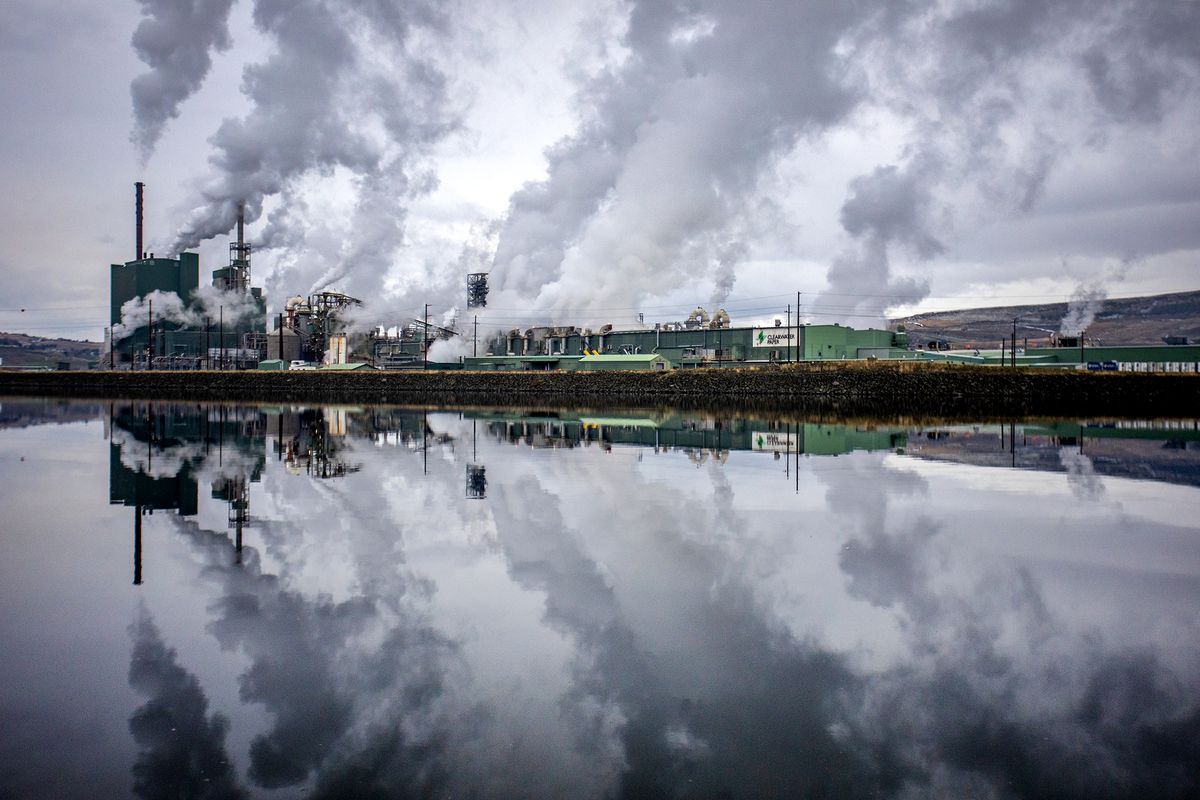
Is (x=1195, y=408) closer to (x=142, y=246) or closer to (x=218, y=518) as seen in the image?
(x=218, y=518)

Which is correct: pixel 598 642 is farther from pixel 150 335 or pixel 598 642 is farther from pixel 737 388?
pixel 150 335

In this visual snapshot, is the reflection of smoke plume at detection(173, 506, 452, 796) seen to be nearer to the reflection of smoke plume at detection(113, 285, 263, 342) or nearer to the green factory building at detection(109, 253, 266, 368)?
the green factory building at detection(109, 253, 266, 368)

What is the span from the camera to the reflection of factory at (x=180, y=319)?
87.3m

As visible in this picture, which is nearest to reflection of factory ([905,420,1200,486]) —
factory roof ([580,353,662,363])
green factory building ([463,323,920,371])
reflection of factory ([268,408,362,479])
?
reflection of factory ([268,408,362,479])

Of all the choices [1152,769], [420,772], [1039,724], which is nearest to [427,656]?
[420,772]

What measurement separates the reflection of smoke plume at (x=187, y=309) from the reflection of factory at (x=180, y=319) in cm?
10

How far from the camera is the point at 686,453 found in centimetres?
2092

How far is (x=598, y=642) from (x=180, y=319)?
94498mm

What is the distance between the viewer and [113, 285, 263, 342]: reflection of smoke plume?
87.4 metres

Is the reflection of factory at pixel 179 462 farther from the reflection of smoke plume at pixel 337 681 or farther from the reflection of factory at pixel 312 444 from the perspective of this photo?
the reflection of smoke plume at pixel 337 681

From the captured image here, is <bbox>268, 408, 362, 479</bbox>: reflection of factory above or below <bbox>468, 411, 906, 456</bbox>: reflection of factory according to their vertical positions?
below

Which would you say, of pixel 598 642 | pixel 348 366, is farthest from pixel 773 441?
pixel 348 366

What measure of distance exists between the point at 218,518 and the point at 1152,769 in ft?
35.3

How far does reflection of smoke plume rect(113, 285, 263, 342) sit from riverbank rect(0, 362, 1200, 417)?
11.7 meters
